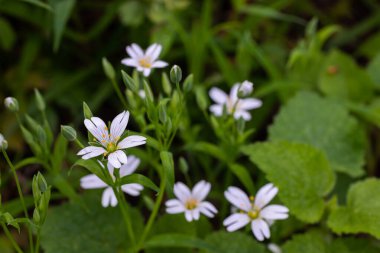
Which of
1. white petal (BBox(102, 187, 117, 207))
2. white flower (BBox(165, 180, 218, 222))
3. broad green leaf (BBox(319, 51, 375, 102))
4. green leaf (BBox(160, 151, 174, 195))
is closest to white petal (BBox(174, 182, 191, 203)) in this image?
white flower (BBox(165, 180, 218, 222))

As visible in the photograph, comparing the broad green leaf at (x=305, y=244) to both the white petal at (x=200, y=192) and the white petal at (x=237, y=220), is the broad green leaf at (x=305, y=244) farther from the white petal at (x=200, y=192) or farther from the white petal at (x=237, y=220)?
the white petal at (x=200, y=192)

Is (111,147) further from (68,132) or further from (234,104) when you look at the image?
(234,104)

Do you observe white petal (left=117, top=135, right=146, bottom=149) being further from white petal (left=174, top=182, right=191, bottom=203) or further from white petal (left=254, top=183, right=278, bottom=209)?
white petal (left=254, top=183, right=278, bottom=209)

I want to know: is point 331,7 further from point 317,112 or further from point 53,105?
point 53,105

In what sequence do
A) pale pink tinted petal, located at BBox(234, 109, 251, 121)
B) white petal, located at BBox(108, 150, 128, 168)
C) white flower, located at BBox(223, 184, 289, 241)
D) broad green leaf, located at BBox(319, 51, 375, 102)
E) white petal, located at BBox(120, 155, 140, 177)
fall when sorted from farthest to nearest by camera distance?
broad green leaf, located at BBox(319, 51, 375, 102) → pale pink tinted petal, located at BBox(234, 109, 251, 121) → white petal, located at BBox(120, 155, 140, 177) → white flower, located at BBox(223, 184, 289, 241) → white petal, located at BBox(108, 150, 128, 168)

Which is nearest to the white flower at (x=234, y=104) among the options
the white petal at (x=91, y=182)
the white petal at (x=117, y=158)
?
the white petal at (x=91, y=182)

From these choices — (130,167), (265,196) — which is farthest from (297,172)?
(130,167)
